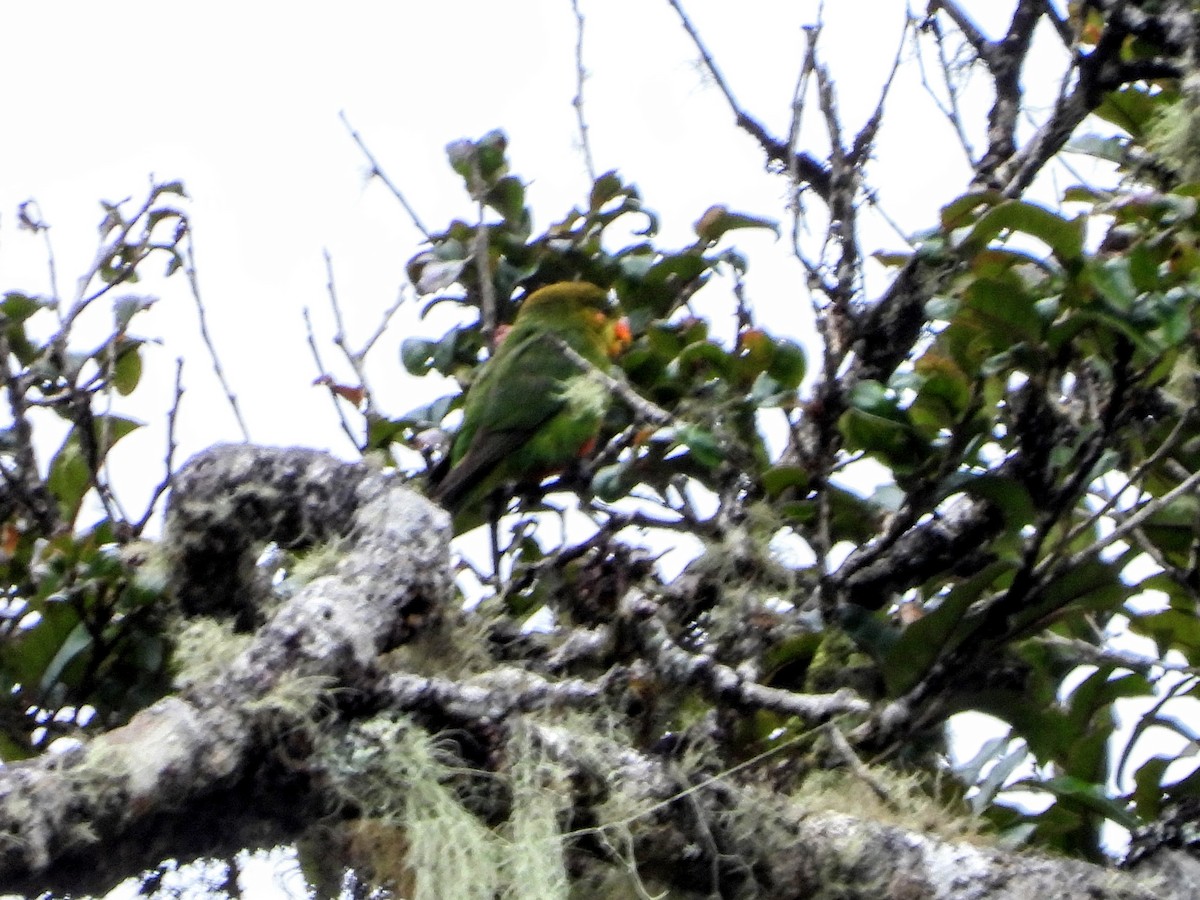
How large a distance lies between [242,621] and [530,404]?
4.31 ft

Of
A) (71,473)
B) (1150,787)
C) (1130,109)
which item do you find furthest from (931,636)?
(71,473)

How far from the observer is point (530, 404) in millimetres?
3213

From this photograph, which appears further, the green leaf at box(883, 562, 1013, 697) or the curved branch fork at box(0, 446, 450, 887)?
the green leaf at box(883, 562, 1013, 697)

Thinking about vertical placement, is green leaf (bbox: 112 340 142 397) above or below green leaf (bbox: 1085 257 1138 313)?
above

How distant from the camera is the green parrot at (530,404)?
2734 millimetres

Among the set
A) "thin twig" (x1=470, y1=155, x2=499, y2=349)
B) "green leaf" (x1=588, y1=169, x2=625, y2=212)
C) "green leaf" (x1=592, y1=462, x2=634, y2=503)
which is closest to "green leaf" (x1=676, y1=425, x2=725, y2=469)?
"green leaf" (x1=592, y1=462, x2=634, y2=503)

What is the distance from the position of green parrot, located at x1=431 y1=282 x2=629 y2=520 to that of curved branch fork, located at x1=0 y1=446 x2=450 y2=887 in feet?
2.10

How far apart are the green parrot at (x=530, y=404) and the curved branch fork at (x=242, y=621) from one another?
0.64m

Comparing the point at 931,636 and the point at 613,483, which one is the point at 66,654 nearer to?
the point at 613,483

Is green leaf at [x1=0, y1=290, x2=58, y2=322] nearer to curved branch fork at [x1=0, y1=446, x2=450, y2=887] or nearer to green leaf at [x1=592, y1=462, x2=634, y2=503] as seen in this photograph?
curved branch fork at [x1=0, y1=446, x2=450, y2=887]

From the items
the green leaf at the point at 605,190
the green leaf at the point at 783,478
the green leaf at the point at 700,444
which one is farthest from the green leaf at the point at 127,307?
the green leaf at the point at 783,478

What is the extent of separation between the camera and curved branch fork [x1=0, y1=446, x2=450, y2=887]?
1375mm

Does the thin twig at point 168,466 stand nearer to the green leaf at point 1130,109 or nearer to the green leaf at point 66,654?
the green leaf at point 66,654

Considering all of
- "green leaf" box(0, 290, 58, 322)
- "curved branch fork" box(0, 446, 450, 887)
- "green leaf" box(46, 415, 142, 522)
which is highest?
"green leaf" box(0, 290, 58, 322)
